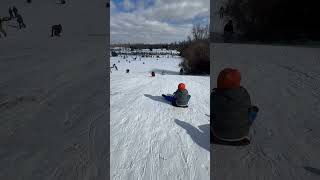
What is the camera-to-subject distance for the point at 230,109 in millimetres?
2357

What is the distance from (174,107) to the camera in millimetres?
4695

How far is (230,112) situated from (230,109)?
35 millimetres

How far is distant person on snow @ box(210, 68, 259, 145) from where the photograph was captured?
216 cm
